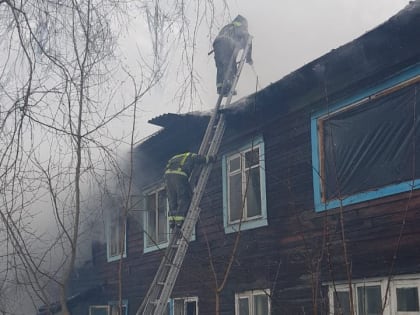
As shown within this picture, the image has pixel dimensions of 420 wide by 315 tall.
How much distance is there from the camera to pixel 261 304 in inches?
306

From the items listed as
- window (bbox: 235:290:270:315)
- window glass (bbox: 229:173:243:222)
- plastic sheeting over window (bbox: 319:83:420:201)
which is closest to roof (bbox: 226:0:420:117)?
plastic sheeting over window (bbox: 319:83:420:201)

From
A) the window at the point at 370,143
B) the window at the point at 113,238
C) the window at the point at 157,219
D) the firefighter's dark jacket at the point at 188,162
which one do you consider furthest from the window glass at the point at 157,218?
the window at the point at 370,143

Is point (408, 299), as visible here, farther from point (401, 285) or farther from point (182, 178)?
point (182, 178)

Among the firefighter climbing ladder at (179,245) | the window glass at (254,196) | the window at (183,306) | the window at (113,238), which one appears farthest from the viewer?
the window at (113,238)

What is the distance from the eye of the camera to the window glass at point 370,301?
19.5 ft

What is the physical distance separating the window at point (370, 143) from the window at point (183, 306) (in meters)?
3.40

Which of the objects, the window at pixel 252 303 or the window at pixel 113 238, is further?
the window at pixel 113 238

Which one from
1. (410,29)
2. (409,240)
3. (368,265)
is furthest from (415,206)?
(410,29)

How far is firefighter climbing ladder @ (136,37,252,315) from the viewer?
6.90m

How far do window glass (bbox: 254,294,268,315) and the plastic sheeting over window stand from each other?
6.01 ft

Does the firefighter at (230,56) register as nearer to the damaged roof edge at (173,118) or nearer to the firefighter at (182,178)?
the damaged roof edge at (173,118)

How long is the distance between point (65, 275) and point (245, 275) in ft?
15.9

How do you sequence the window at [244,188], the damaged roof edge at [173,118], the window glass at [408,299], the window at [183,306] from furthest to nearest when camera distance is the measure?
the window at [183,306] < the damaged roof edge at [173,118] < the window at [244,188] < the window glass at [408,299]

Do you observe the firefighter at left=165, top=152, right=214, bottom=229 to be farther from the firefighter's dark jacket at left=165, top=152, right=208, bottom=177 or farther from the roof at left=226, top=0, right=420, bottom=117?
the roof at left=226, top=0, right=420, bottom=117
